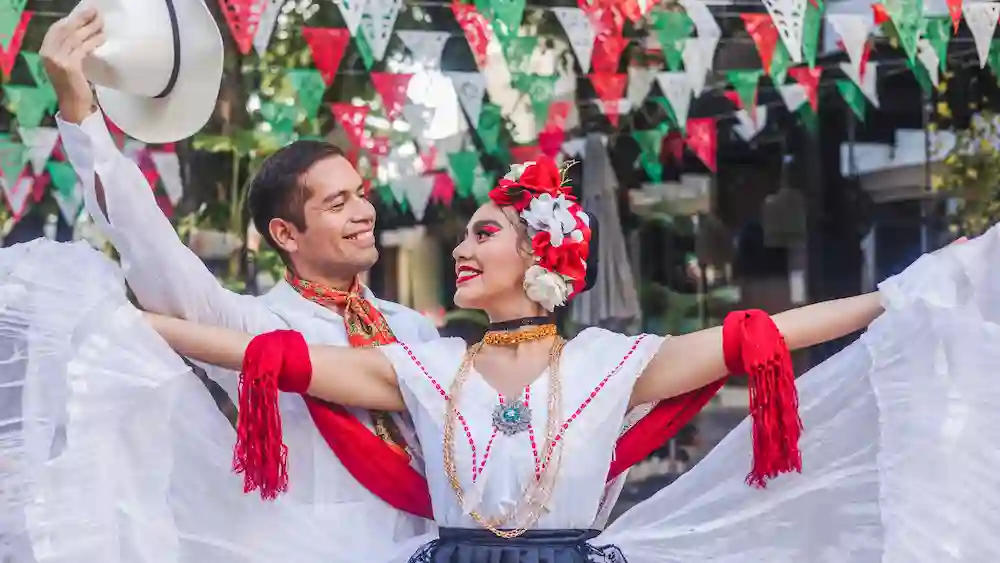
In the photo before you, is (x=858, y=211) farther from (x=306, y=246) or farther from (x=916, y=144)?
(x=306, y=246)

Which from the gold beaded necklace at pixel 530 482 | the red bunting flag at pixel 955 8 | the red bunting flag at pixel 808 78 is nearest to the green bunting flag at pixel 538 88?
the red bunting flag at pixel 808 78

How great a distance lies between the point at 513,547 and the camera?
1966 mm

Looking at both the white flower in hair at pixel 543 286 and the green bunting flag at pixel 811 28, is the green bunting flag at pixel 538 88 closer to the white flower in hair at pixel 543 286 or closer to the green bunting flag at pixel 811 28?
the green bunting flag at pixel 811 28

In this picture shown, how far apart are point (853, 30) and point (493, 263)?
→ 2659 mm

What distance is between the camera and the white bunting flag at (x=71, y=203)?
4.86 m

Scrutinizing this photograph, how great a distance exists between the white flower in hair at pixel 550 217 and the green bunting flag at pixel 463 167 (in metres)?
2.87

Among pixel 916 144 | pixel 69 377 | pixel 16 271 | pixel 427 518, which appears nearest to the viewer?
pixel 69 377

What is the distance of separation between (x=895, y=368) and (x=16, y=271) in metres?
1.38

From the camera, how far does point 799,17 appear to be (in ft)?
12.7

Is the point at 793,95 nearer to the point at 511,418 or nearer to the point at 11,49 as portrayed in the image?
the point at 11,49

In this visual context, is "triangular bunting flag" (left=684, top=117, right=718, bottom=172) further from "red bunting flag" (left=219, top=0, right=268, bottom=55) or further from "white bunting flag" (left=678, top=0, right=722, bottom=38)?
"red bunting flag" (left=219, top=0, right=268, bottom=55)

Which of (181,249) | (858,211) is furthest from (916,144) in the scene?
(181,249)

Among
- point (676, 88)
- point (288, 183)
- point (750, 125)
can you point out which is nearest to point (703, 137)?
point (676, 88)

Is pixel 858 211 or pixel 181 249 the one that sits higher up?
pixel 181 249
